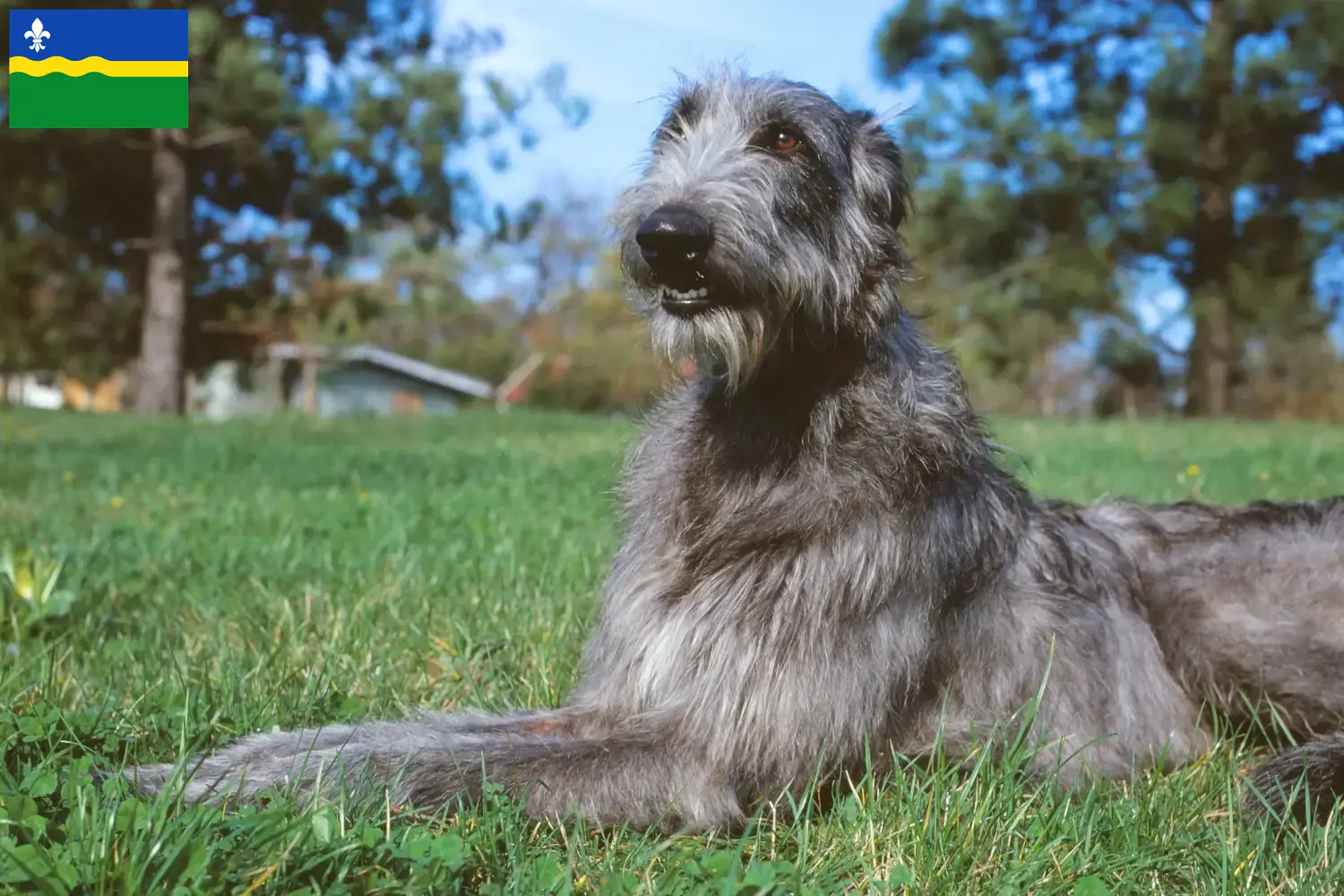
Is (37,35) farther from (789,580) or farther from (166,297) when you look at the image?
(789,580)

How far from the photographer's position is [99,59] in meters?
11.9

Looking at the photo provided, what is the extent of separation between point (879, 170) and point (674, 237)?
90 centimetres

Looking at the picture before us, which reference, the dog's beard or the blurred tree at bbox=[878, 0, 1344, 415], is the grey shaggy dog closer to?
the dog's beard

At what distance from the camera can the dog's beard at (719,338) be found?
299 centimetres

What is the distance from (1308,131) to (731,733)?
89.0 ft

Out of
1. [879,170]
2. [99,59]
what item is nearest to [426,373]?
[99,59]

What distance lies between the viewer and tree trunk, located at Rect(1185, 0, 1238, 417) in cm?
2395

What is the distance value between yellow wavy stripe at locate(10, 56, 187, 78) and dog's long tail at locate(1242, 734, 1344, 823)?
12.6 m

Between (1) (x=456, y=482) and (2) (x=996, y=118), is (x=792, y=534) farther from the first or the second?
(2) (x=996, y=118)

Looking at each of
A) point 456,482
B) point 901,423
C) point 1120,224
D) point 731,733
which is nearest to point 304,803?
point 731,733

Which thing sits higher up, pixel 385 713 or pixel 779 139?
pixel 779 139

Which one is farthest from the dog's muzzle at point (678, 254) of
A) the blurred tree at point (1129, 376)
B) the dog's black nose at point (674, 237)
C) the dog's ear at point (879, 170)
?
the blurred tree at point (1129, 376)

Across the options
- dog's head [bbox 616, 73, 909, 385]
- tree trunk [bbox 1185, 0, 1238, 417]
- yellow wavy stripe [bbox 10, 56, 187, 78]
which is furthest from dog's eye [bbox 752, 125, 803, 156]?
tree trunk [bbox 1185, 0, 1238, 417]

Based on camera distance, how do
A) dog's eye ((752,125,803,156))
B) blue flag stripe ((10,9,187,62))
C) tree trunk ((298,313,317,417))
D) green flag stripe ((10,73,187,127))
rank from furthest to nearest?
tree trunk ((298,313,317,417)), green flag stripe ((10,73,187,127)), blue flag stripe ((10,9,187,62)), dog's eye ((752,125,803,156))
